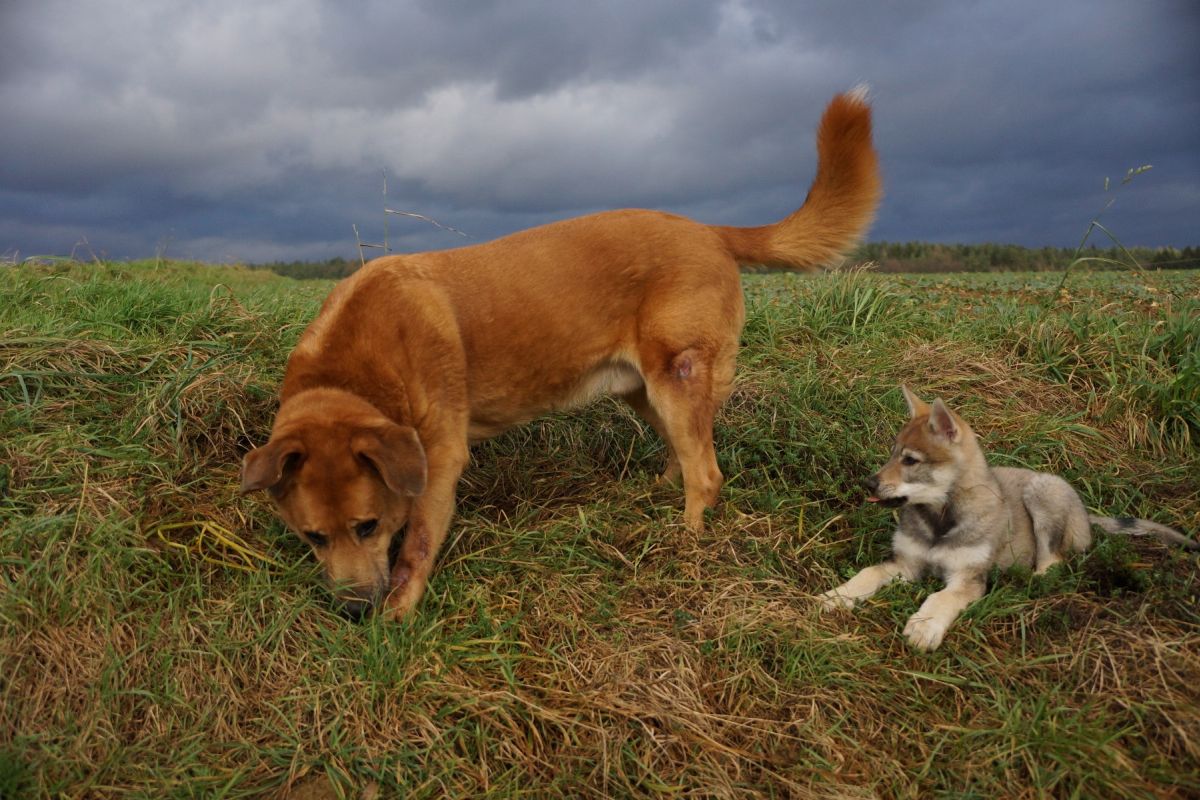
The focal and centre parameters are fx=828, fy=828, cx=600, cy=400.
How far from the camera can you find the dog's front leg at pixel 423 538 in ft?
12.8

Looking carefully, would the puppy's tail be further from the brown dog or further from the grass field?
the grass field

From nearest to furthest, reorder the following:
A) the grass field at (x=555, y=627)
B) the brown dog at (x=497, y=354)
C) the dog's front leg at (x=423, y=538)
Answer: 1. the grass field at (x=555, y=627)
2. the brown dog at (x=497, y=354)
3. the dog's front leg at (x=423, y=538)

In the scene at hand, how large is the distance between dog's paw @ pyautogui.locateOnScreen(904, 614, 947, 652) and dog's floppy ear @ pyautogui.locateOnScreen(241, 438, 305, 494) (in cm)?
284

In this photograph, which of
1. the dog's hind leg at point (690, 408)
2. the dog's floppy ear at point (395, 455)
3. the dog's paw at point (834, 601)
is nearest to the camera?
the dog's floppy ear at point (395, 455)

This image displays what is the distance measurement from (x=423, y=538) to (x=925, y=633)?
7.76 feet

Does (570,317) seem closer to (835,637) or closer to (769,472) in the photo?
(769,472)

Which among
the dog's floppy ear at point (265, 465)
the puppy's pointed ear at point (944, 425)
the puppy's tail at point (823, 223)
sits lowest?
the dog's floppy ear at point (265, 465)

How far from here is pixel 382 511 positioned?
3779 mm

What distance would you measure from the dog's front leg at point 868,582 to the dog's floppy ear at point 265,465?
101 inches

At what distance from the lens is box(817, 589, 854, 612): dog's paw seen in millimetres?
4023

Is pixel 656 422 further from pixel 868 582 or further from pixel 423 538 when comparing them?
pixel 423 538

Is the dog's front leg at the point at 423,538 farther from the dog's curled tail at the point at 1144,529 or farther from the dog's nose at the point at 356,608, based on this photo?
the dog's curled tail at the point at 1144,529

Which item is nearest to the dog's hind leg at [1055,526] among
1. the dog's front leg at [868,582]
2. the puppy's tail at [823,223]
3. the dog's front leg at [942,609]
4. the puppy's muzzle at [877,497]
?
the dog's front leg at [942,609]

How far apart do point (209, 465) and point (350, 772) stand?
221cm
